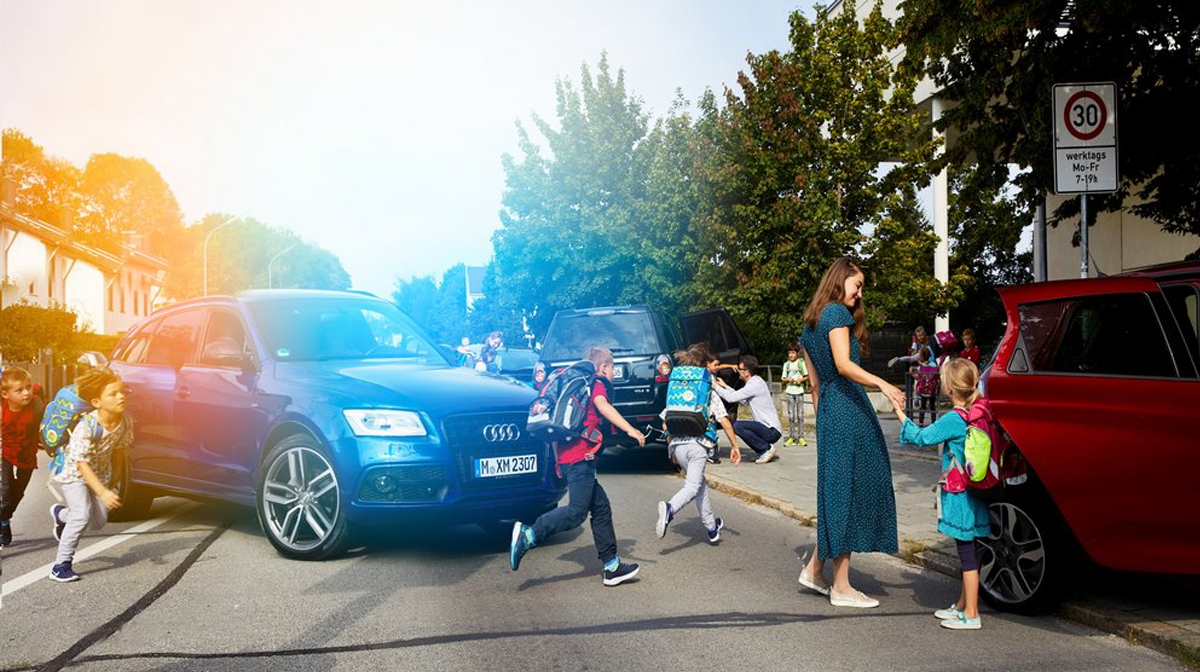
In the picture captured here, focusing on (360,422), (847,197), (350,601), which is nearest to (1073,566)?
(350,601)

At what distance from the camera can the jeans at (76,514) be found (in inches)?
270

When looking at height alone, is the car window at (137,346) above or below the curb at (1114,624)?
above

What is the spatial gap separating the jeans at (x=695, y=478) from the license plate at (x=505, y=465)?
4.11ft

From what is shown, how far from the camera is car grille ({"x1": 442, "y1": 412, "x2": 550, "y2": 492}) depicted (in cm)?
718

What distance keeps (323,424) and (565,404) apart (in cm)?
170

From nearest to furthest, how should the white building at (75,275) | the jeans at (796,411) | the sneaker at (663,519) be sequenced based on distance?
the sneaker at (663,519) → the jeans at (796,411) → the white building at (75,275)

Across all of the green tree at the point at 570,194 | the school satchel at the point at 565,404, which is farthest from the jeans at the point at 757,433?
the green tree at the point at 570,194

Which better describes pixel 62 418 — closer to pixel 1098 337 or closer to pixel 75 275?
pixel 1098 337

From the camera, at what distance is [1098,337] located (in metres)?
5.57

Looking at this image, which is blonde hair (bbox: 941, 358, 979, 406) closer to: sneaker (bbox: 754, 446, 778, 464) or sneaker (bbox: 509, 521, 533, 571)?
sneaker (bbox: 509, 521, 533, 571)

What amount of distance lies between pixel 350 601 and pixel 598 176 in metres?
33.8

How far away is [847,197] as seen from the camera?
2639 cm

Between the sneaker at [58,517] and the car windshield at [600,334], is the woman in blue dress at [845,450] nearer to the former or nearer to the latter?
the sneaker at [58,517]

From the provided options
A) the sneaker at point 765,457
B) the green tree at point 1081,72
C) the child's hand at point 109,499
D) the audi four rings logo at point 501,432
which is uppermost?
the green tree at point 1081,72
